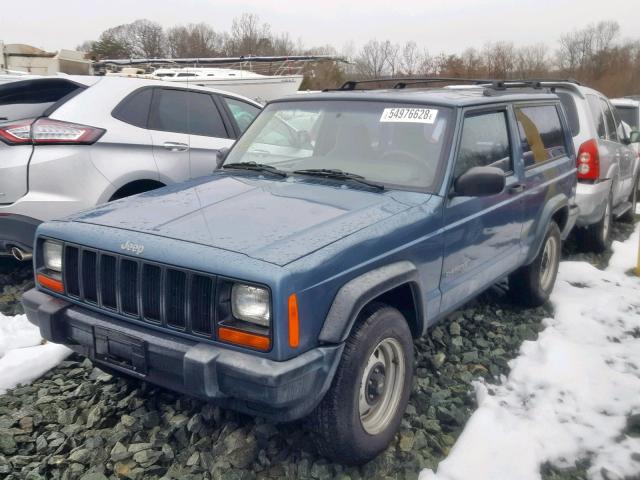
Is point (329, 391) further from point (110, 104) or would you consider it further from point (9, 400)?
point (110, 104)

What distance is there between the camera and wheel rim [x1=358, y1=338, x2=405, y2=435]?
295cm

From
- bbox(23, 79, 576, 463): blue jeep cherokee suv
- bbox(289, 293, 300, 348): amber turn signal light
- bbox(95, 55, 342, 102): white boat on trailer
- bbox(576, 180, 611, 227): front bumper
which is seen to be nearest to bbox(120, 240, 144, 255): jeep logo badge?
bbox(23, 79, 576, 463): blue jeep cherokee suv

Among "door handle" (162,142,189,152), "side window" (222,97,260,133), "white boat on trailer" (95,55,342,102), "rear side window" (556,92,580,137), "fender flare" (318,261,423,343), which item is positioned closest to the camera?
"fender flare" (318,261,423,343)

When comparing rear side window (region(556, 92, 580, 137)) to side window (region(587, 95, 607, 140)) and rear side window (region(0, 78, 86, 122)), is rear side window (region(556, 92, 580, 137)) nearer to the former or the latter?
side window (region(587, 95, 607, 140))

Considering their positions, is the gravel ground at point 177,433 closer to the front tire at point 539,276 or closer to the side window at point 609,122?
the front tire at point 539,276

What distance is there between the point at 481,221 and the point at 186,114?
338cm

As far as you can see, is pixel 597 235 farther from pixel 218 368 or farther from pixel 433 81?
pixel 218 368

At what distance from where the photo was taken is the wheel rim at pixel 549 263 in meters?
5.11

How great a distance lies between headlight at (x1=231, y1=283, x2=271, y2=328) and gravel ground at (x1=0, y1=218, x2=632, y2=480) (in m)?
0.84

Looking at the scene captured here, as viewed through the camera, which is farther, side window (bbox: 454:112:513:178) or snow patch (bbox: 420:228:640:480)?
side window (bbox: 454:112:513:178)

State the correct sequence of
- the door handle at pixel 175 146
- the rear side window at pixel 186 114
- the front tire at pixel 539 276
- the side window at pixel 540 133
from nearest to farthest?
the side window at pixel 540 133
the front tire at pixel 539 276
the door handle at pixel 175 146
the rear side window at pixel 186 114

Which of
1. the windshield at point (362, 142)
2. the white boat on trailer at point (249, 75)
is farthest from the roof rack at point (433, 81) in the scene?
the white boat on trailer at point (249, 75)

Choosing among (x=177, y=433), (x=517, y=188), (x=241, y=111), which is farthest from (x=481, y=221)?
(x=241, y=111)

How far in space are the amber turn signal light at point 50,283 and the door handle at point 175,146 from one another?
8.22 ft
